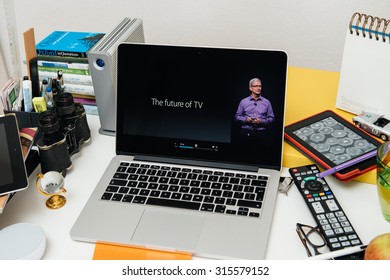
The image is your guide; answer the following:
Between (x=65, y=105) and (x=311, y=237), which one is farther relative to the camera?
(x=65, y=105)

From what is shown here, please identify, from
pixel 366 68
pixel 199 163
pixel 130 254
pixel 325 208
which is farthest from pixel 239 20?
pixel 130 254

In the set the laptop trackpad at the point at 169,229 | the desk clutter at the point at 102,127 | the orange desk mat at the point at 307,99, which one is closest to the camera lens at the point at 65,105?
the desk clutter at the point at 102,127

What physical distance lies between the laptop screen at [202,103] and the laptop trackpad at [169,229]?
16 centimetres

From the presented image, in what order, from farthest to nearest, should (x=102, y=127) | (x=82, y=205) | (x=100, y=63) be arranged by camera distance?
(x=102, y=127) < (x=100, y=63) < (x=82, y=205)

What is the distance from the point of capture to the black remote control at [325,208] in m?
0.76

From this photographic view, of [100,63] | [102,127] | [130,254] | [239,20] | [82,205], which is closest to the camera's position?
[130,254]

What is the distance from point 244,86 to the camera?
890 millimetres

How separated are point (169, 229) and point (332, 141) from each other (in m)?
0.39

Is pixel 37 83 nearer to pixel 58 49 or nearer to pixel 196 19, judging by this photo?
pixel 58 49

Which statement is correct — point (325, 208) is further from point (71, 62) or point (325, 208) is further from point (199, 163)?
point (71, 62)

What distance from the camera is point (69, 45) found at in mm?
1100

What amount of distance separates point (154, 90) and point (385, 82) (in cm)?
49

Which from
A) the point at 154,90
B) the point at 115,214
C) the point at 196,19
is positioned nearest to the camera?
the point at 115,214

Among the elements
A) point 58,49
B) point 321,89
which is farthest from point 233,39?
point 58,49
